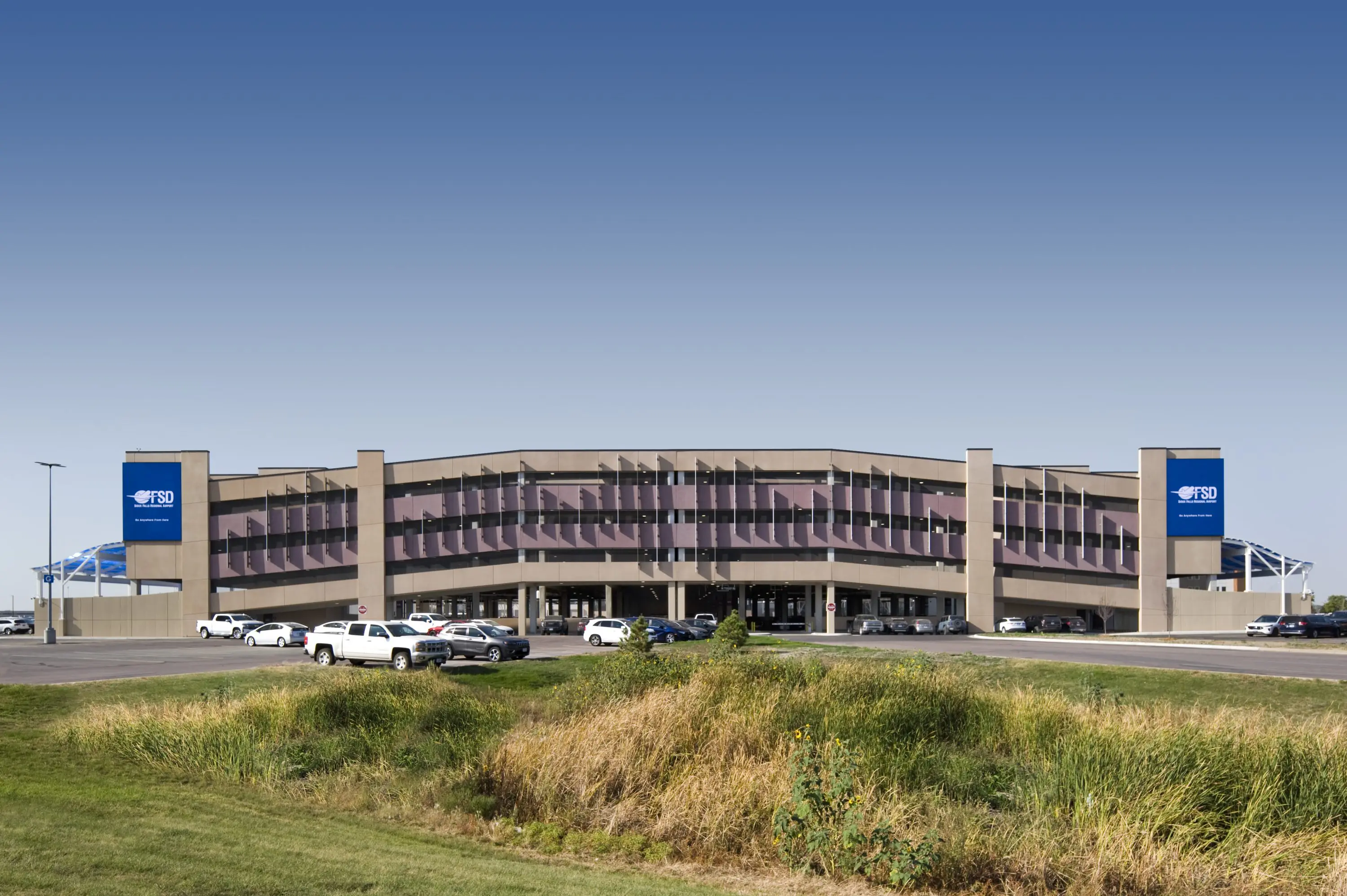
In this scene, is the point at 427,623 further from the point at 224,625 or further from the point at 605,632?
the point at 224,625

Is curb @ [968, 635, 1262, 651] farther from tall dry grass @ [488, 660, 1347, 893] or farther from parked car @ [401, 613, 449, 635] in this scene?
tall dry grass @ [488, 660, 1347, 893]

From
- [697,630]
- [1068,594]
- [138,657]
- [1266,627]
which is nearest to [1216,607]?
[1068,594]

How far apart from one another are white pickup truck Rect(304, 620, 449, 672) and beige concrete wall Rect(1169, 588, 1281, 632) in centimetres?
6447

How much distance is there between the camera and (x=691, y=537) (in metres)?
84.8

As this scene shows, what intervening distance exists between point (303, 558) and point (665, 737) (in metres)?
75.7

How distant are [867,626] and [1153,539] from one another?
2487cm

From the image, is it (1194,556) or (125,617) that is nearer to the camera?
(125,617)

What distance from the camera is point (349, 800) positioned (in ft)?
53.8

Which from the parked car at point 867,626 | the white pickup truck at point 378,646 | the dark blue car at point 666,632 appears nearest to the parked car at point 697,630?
the dark blue car at point 666,632

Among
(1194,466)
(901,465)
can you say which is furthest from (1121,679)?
(1194,466)

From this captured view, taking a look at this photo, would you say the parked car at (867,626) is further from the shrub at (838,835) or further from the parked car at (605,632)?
the shrub at (838,835)

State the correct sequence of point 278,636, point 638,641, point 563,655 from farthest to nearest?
point 278,636 → point 563,655 → point 638,641

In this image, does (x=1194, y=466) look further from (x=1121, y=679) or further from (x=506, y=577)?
(x=1121, y=679)

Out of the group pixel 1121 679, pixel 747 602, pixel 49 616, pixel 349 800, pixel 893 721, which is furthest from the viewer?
pixel 747 602
